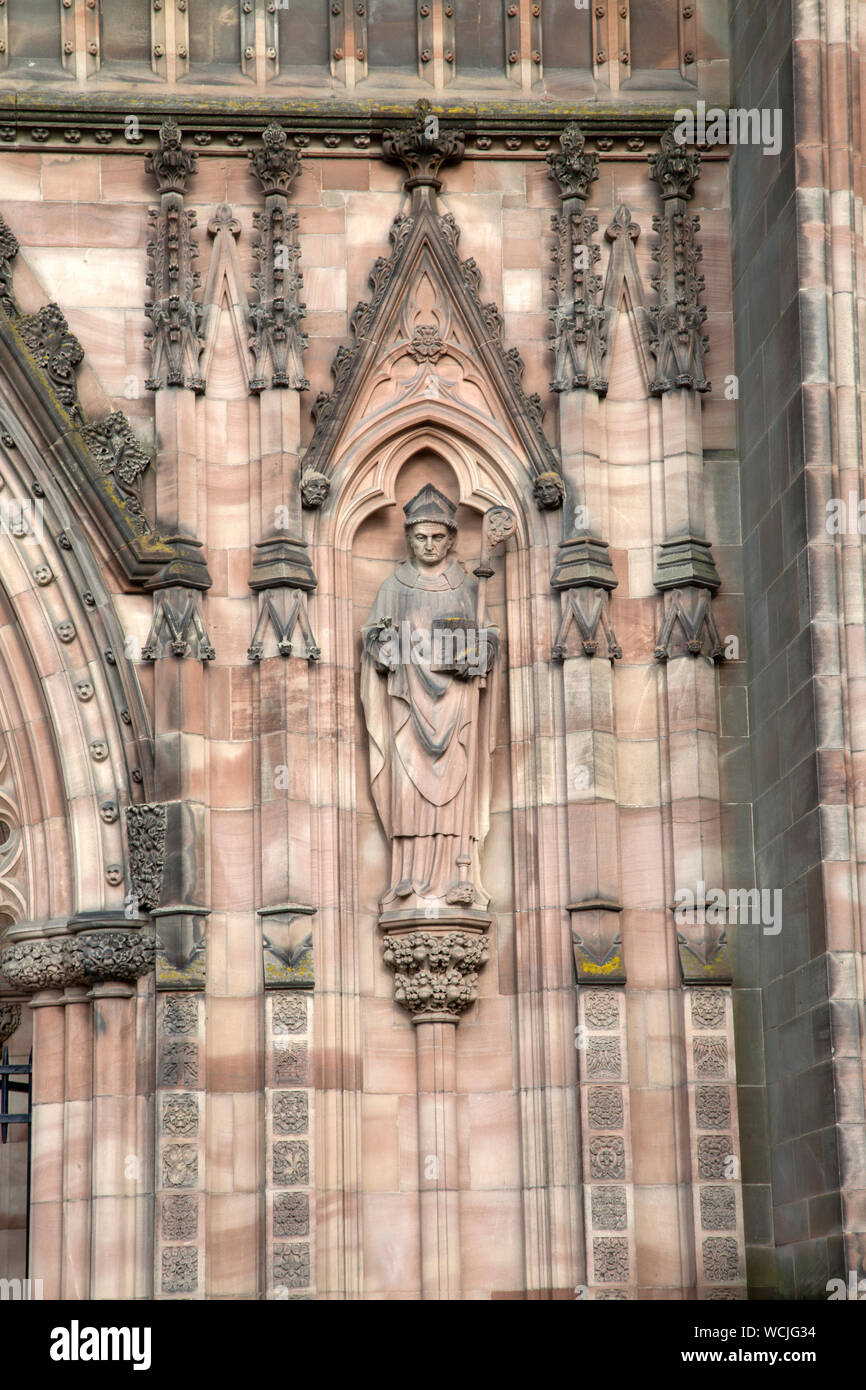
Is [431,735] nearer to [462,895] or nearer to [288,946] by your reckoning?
[462,895]

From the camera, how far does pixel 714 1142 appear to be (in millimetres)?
13891

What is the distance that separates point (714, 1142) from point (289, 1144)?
8.04 feet

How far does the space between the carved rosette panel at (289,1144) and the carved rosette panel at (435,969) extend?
63cm

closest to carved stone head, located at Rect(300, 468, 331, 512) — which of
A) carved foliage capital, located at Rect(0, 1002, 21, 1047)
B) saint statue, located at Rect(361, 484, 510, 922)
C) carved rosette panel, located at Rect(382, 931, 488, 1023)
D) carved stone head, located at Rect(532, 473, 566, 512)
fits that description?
saint statue, located at Rect(361, 484, 510, 922)

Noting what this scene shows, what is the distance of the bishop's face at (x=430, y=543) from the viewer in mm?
14766

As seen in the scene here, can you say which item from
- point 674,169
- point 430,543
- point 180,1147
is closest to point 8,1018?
point 180,1147

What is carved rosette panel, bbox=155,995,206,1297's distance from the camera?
44.3 feet

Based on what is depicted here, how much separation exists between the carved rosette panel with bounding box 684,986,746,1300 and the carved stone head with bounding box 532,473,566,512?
310 cm

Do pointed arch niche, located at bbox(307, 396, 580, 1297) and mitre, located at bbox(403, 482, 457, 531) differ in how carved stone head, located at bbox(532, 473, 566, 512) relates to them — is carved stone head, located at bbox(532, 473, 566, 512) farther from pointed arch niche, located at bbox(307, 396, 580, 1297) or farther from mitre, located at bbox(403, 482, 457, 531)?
mitre, located at bbox(403, 482, 457, 531)

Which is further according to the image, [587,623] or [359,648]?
[359,648]

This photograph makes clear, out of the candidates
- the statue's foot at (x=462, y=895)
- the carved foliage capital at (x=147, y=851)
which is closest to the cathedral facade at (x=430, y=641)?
the carved foliage capital at (x=147, y=851)

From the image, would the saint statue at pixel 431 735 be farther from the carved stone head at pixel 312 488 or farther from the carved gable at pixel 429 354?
the carved gable at pixel 429 354

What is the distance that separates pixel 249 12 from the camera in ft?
50.6
